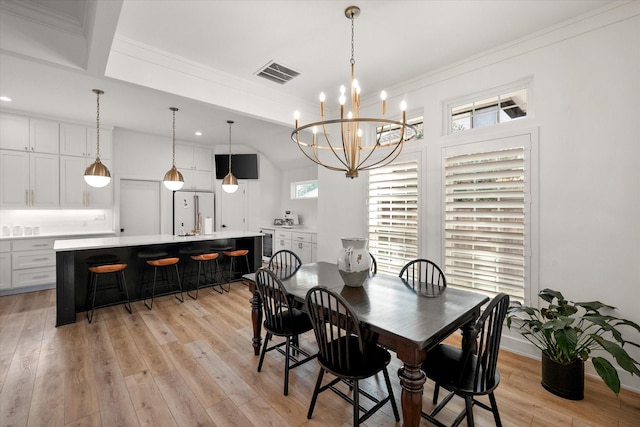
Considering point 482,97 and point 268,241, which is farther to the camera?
point 268,241

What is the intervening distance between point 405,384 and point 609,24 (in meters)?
3.20

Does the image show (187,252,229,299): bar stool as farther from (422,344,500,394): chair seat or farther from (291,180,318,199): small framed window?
(422,344,500,394): chair seat

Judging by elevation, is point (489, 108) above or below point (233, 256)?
above

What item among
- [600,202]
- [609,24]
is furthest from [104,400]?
[609,24]

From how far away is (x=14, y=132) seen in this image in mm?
4742

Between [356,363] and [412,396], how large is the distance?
0.38 metres

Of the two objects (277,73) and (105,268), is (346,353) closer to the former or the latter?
(277,73)

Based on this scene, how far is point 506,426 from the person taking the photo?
1901mm

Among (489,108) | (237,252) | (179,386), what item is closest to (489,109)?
(489,108)

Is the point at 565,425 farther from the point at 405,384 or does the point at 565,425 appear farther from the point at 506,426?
the point at 405,384

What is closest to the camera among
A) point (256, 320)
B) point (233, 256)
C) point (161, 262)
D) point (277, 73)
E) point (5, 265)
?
point (256, 320)

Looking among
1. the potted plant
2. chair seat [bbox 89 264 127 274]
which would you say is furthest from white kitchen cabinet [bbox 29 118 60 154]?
the potted plant

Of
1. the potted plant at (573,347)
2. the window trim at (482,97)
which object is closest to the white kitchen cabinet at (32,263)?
the window trim at (482,97)

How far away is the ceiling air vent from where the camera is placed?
3283mm
